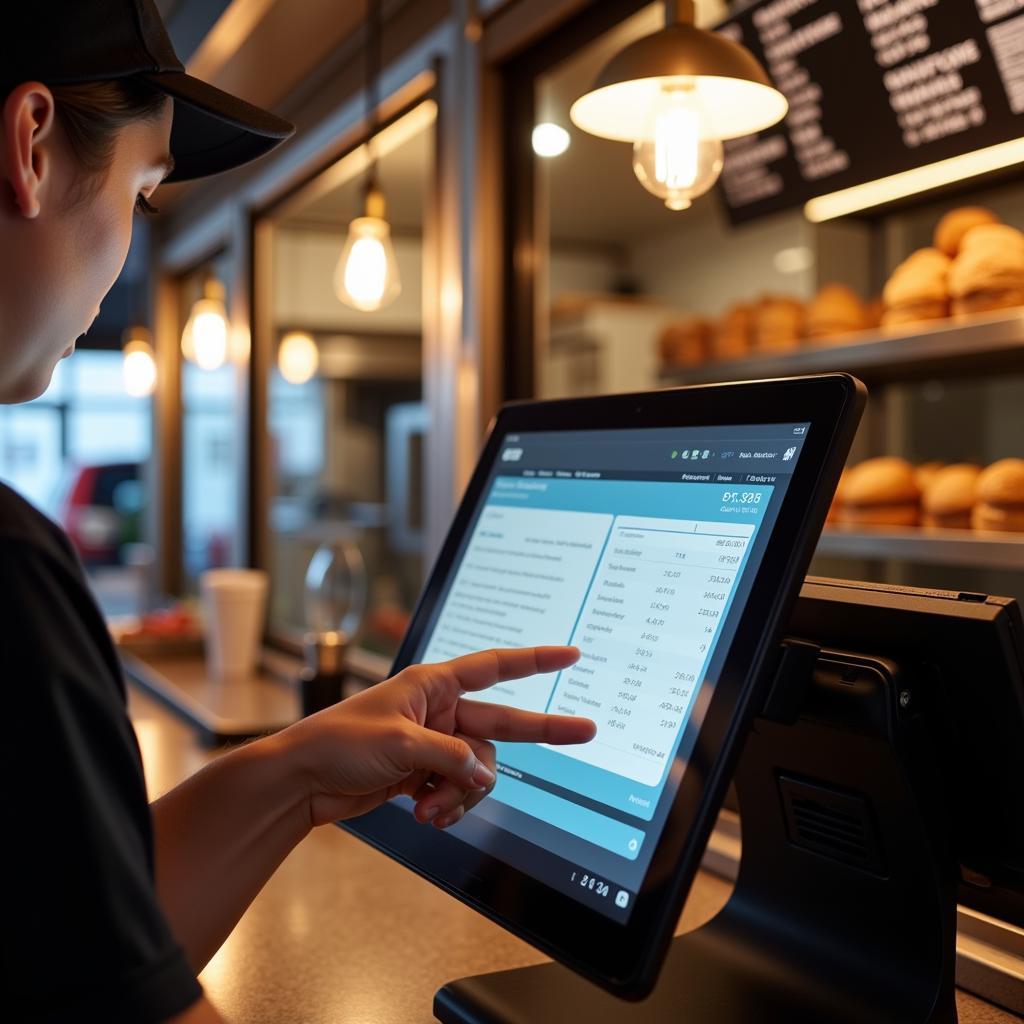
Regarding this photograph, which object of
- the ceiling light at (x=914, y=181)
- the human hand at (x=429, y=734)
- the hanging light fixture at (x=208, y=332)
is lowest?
the human hand at (x=429, y=734)

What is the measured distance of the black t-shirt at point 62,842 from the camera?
1.44 ft

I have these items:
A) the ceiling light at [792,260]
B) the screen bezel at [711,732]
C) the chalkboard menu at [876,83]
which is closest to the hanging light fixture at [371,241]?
the chalkboard menu at [876,83]

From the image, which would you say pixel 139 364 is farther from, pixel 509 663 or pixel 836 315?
pixel 509 663

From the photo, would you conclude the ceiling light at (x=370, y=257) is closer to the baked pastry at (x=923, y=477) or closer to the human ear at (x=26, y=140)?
the baked pastry at (x=923, y=477)

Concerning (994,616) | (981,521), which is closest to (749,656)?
(994,616)

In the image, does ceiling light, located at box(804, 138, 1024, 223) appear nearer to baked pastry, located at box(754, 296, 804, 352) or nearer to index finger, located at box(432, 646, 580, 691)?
baked pastry, located at box(754, 296, 804, 352)

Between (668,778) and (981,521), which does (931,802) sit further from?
(981,521)

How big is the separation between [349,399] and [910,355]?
269 cm

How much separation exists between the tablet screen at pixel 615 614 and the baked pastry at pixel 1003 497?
1075mm

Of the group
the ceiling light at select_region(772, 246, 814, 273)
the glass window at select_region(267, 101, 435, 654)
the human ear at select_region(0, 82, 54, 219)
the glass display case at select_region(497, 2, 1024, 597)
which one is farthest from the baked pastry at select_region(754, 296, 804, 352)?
the ceiling light at select_region(772, 246, 814, 273)

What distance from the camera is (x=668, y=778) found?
2.04ft

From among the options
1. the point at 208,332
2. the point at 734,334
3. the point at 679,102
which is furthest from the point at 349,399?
the point at 679,102

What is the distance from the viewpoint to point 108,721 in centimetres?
47

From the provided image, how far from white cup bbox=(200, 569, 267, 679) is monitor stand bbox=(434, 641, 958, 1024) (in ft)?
5.90
